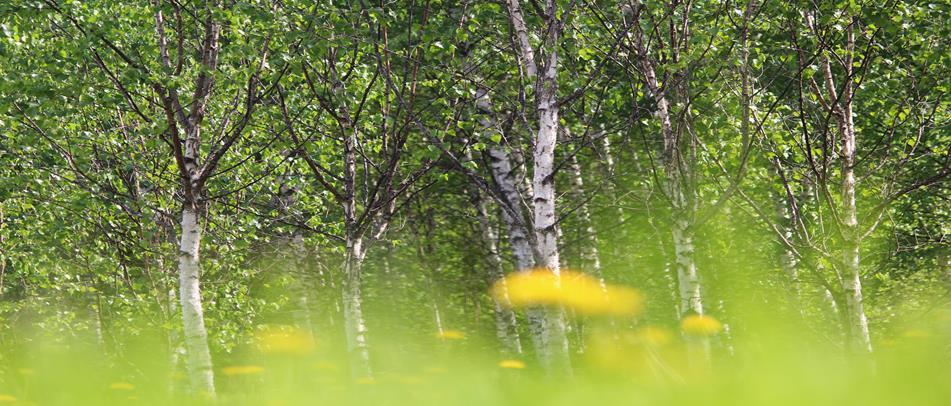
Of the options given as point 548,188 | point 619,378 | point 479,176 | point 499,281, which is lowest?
point 619,378

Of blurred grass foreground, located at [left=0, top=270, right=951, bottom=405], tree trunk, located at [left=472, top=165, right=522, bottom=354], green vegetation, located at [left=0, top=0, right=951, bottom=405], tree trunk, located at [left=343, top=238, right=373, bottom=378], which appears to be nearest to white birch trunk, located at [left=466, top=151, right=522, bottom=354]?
tree trunk, located at [left=472, top=165, right=522, bottom=354]

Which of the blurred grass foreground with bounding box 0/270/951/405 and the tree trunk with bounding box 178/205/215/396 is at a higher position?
the tree trunk with bounding box 178/205/215/396

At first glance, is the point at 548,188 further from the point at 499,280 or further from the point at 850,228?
the point at 499,280

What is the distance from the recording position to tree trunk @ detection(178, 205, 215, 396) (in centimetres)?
1027

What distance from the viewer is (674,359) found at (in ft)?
17.1

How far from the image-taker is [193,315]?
34.6 ft

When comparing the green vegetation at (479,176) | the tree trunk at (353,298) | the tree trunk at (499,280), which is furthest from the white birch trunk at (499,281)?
the tree trunk at (353,298)

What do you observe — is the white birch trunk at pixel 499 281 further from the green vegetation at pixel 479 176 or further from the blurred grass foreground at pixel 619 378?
the blurred grass foreground at pixel 619 378

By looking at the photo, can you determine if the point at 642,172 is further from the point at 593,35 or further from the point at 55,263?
the point at 55,263

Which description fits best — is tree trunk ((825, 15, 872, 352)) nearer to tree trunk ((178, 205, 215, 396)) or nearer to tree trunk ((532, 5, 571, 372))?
tree trunk ((532, 5, 571, 372))

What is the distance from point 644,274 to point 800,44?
44.2 ft

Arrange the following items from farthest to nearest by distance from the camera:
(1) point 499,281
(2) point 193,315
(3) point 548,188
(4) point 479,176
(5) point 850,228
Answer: (1) point 499,281, (4) point 479,176, (5) point 850,228, (2) point 193,315, (3) point 548,188

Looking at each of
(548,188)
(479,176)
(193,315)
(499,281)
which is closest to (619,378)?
(548,188)

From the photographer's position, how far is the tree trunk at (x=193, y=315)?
10.3m
